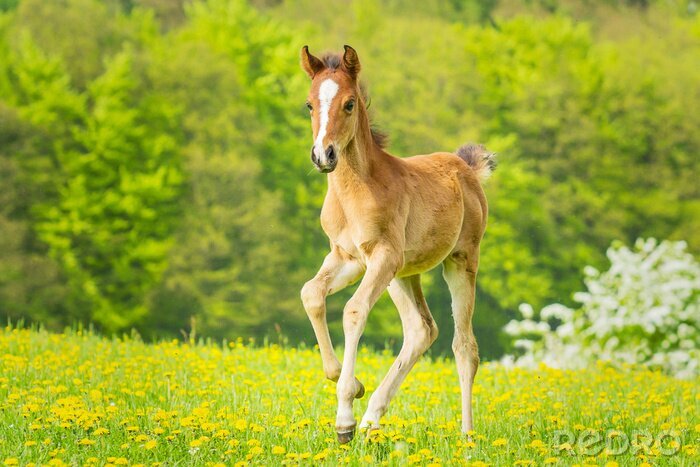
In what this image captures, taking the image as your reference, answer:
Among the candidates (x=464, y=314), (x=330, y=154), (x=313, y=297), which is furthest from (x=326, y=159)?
(x=464, y=314)

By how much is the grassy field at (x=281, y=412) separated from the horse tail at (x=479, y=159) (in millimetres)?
1683

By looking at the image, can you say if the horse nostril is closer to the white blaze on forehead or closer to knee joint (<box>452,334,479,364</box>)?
the white blaze on forehead

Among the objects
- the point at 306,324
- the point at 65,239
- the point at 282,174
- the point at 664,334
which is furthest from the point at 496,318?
the point at 664,334

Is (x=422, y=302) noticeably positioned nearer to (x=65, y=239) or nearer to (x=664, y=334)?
(x=664, y=334)

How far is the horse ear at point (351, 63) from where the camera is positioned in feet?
18.0

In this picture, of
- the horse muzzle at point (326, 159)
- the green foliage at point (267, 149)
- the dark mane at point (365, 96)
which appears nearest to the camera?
the horse muzzle at point (326, 159)

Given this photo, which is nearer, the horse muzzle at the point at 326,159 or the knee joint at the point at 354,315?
the horse muzzle at the point at 326,159

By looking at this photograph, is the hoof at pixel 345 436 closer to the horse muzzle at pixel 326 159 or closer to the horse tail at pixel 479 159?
the horse muzzle at pixel 326 159

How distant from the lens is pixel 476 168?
7246 millimetres

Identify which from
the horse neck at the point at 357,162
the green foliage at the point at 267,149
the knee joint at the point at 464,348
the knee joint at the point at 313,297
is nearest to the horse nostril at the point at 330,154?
the horse neck at the point at 357,162

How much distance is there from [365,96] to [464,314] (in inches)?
61.8

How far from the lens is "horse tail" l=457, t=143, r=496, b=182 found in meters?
7.26

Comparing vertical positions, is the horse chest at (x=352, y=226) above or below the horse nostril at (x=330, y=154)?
below

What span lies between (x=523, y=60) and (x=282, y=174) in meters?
9.74
